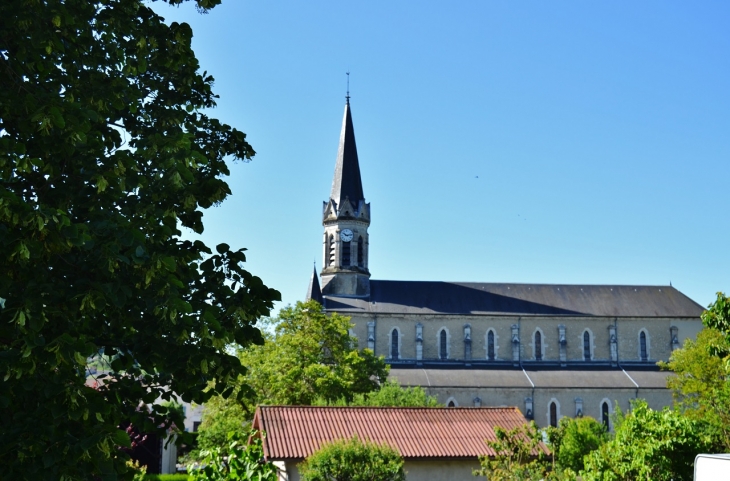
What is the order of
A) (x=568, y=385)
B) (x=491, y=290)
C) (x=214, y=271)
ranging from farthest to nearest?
(x=491, y=290) < (x=568, y=385) < (x=214, y=271)

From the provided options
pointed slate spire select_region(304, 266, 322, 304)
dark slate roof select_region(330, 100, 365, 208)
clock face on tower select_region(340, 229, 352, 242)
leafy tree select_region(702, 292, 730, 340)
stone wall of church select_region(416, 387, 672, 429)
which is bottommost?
stone wall of church select_region(416, 387, 672, 429)

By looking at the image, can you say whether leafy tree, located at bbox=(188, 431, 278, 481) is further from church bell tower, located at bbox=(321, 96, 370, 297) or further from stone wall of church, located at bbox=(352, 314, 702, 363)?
church bell tower, located at bbox=(321, 96, 370, 297)

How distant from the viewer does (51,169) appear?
19.3 ft

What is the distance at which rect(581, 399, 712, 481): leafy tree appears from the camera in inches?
500

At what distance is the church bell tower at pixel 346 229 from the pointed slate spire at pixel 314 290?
163 cm

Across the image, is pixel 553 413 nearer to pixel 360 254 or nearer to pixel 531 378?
pixel 531 378

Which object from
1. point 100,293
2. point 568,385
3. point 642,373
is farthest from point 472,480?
point 642,373

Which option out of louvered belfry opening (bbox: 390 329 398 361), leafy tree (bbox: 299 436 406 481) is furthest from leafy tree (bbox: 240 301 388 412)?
leafy tree (bbox: 299 436 406 481)

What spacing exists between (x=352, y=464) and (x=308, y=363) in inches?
763

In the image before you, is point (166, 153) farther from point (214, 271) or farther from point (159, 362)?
point (159, 362)

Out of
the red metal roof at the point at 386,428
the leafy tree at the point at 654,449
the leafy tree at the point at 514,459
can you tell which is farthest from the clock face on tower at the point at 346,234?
the leafy tree at the point at 654,449

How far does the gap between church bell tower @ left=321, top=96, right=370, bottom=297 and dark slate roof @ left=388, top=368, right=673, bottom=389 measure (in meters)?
6.75

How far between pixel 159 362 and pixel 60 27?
2.78 m

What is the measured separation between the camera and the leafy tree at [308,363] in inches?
1300
